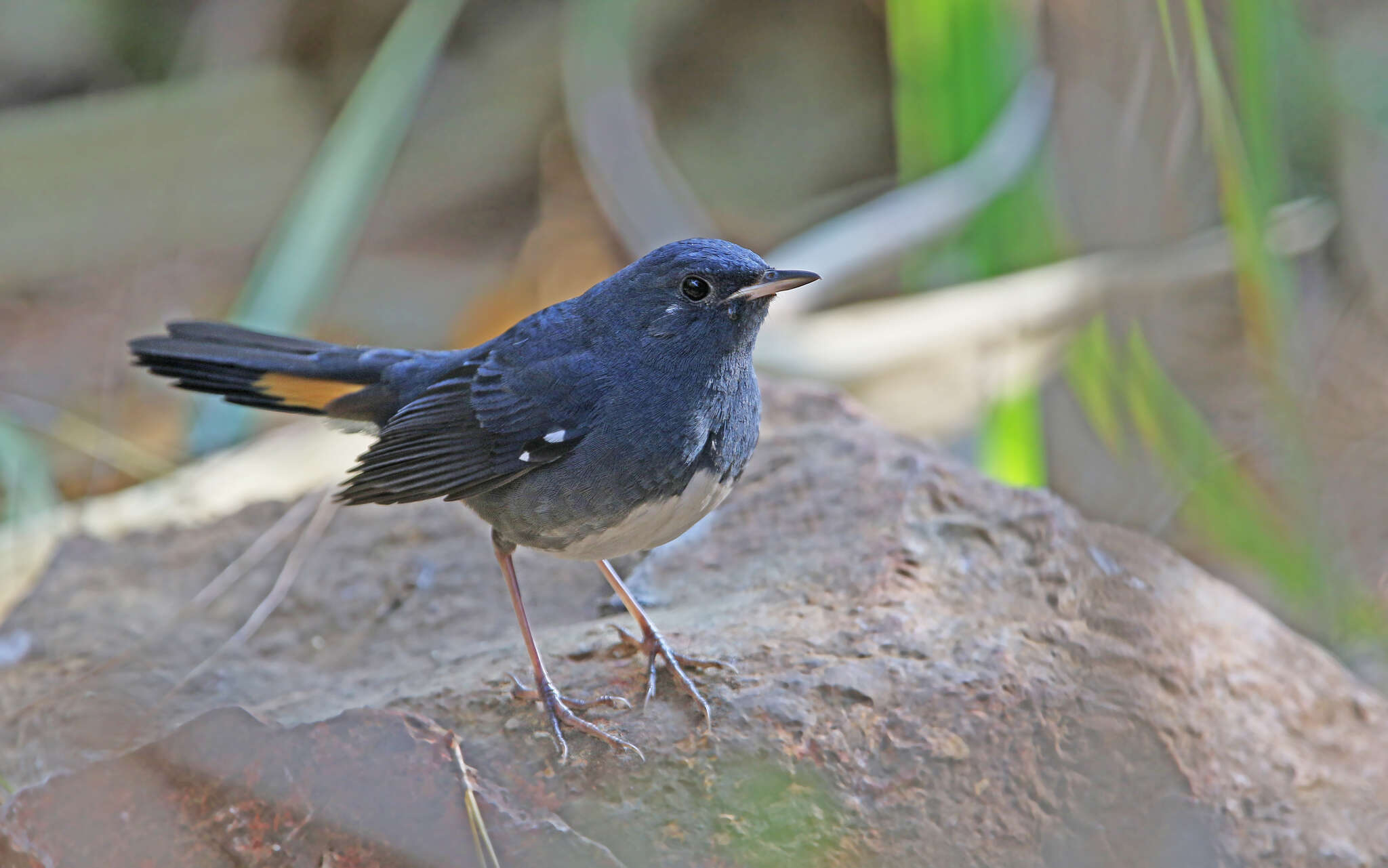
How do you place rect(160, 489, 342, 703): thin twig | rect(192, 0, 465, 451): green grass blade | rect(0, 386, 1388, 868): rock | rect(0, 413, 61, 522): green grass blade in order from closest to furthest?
rect(0, 386, 1388, 868): rock
rect(160, 489, 342, 703): thin twig
rect(0, 413, 61, 522): green grass blade
rect(192, 0, 465, 451): green grass blade

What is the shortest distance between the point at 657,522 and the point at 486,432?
55 cm

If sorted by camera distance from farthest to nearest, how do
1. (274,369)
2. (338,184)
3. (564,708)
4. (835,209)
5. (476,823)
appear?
(835,209), (338,184), (274,369), (564,708), (476,823)

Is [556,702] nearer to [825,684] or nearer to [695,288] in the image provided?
[825,684]

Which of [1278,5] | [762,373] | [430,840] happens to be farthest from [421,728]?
[762,373]

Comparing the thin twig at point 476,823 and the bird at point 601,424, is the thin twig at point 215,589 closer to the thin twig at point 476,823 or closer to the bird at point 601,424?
the bird at point 601,424

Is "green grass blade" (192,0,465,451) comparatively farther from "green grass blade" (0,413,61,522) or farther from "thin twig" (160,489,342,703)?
"thin twig" (160,489,342,703)

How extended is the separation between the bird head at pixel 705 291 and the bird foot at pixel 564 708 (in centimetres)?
93

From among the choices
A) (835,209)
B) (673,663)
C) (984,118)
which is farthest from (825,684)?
(835,209)

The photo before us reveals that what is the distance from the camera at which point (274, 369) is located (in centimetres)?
351

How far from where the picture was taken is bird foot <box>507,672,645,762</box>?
2.76 m

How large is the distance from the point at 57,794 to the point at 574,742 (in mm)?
1095

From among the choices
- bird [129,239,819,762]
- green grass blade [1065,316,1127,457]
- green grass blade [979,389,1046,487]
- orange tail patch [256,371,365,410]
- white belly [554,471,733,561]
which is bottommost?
green grass blade [979,389,1046,487]

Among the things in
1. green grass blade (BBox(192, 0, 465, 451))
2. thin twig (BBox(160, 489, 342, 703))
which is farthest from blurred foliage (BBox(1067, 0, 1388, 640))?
green grass blade (BBox(192, 0, 465, 451))

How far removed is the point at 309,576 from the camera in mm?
4051
